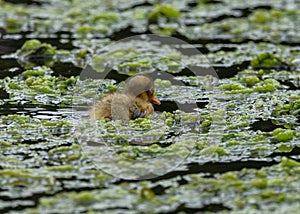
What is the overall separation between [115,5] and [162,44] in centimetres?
219

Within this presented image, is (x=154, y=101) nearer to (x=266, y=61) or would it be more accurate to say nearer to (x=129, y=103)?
(x=129, y=103)

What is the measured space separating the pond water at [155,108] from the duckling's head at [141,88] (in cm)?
21

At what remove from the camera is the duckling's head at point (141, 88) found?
656 centimetres

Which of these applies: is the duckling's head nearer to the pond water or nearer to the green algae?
the pond water

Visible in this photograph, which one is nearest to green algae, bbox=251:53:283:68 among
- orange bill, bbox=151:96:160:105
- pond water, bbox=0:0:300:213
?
pond water, bbox=0:0:300:213

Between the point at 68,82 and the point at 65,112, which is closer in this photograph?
the point at 65,112

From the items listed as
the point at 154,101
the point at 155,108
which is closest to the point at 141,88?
the point at 154,101

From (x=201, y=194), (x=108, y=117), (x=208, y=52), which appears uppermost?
(x=208, y=52)

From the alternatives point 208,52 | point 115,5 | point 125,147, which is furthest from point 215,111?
point 115,5

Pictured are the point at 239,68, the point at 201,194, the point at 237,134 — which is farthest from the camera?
the point at 239,68

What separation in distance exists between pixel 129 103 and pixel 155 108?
1.53 feet

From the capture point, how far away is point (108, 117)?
6254mm

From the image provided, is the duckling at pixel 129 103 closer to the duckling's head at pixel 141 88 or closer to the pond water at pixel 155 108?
the duckling's head at pixel 141 88

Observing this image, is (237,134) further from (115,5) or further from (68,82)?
(115,5)
